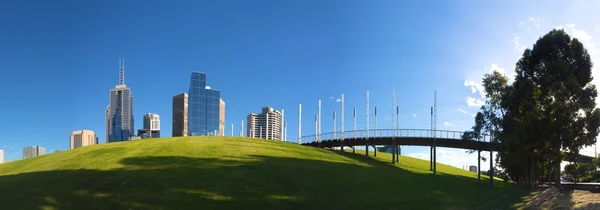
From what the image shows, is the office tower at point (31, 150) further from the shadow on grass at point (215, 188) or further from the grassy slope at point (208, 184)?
the shadow on grass at point (215, 188)

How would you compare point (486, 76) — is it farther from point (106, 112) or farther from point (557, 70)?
point (106, 112)

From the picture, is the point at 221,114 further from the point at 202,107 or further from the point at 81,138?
the point at 81,138

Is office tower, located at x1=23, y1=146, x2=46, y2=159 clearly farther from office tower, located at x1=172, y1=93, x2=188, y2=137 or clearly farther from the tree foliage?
the tree foliage

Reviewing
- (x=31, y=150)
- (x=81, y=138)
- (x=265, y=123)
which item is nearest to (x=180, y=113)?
(x=265, y=123)

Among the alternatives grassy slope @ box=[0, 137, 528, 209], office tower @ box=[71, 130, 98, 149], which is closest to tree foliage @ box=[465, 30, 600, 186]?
grassy slope @ box=[0, 137, 528, 209]

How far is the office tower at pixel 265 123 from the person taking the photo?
6540 inches

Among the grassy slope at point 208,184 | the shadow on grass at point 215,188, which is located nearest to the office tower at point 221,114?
the grassy slope at point 208,184

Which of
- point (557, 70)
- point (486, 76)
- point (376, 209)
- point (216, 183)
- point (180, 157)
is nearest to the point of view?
point (376, 209)

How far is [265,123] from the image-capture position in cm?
16812

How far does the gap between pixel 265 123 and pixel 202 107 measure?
27391mm

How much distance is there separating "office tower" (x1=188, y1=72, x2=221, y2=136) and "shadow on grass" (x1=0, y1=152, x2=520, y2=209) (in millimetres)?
131691

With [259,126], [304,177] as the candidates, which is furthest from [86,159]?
[259,126]

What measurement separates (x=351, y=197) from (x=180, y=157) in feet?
54.4

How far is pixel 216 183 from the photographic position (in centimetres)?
3003
